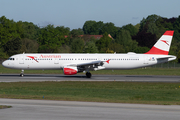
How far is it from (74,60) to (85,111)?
28.0 meters

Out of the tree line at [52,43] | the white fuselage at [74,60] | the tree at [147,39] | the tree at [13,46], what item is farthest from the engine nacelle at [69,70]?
the tree at [147,39]

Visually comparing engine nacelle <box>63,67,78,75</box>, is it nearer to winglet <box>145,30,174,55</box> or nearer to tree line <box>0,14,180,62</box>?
winglet <box>145,30,174,55</box>

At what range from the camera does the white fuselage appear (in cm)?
4228

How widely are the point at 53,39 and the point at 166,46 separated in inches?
3166

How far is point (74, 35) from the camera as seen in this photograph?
16125cm

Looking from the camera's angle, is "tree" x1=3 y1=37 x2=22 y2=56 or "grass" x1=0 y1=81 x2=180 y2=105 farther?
"tree" x1=3 y1=37 x2=22 y2=56

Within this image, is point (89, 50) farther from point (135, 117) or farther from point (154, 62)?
point (135, 117)

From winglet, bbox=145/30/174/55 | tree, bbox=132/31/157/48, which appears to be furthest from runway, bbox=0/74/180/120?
tree, bbox=132/31/157/48

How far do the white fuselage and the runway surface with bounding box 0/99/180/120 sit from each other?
25143 millimetres

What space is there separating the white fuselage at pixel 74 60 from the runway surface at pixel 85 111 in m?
25.1

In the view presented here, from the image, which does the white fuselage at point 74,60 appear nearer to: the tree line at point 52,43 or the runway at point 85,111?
the runway at point 85,111

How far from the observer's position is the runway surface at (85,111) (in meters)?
13.3

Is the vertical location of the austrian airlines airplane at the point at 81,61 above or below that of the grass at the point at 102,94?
above

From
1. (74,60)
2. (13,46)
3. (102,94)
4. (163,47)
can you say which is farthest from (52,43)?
(102,94)
